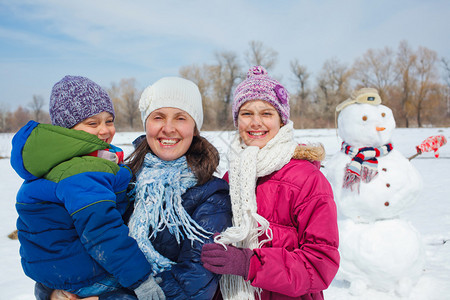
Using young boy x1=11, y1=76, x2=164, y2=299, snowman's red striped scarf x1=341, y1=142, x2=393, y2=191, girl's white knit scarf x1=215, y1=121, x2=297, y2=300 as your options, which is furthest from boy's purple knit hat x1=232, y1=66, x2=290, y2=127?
snowman's red striped scarf x1=341, y1=142, x2=393, y2=191

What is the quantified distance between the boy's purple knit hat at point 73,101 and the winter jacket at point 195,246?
2.67 ft

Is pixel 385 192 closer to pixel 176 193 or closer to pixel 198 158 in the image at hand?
pixel 198 158

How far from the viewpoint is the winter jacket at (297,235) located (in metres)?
1.45

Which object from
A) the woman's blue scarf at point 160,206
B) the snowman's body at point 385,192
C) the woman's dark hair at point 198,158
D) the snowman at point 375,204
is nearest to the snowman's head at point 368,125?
the snowman at point 375,204

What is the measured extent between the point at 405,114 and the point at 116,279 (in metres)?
36.2

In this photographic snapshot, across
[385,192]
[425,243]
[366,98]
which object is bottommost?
[425,243]

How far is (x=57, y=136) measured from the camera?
1.51 meters

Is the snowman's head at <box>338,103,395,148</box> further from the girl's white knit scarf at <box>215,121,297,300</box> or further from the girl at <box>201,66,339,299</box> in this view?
the girl's white knit scarf at <box>215,121,297,300</box>

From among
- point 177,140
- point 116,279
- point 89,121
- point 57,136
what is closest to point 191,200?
point 177,140

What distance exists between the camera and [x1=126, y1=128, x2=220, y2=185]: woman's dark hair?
65.1 inches

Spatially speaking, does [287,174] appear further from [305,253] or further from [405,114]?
[405,114]

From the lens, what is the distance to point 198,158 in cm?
175

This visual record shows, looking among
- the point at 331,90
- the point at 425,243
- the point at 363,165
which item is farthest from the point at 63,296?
the point at 331,90

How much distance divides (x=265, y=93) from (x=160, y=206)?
2.91ft
